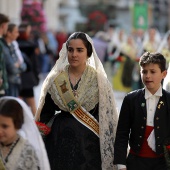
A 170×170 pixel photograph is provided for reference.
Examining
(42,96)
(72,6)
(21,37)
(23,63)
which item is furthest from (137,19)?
(72,6)

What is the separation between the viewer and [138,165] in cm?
618

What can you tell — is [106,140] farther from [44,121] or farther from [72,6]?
[72,6]

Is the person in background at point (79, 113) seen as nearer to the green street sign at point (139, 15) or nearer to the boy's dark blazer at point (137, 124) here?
the boy's dark blazer at point (137, 124)

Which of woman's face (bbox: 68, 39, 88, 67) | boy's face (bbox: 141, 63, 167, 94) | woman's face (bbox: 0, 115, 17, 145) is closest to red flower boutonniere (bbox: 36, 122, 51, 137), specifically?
woman's face (bbox: 68, 39, 88, 67)

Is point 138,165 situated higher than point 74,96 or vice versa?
point 74,96

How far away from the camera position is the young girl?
5.29 metres

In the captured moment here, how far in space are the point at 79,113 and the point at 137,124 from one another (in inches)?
22.9

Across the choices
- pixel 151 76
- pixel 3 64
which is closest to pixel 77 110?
pixel 151 76

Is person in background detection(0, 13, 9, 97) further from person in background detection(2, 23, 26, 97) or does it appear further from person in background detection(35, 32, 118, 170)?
person in background detection(35, 32, 118, 170)

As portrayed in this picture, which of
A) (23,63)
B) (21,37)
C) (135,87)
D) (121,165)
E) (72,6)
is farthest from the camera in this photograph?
(72,6)

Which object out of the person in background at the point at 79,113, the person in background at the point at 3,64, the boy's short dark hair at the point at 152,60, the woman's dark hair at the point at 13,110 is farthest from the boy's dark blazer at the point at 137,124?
the person in background at the point at 3,64

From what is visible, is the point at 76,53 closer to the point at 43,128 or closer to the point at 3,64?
the point at 43,128

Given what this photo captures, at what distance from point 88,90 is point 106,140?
0.43m

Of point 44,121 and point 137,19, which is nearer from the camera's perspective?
point 44,121
